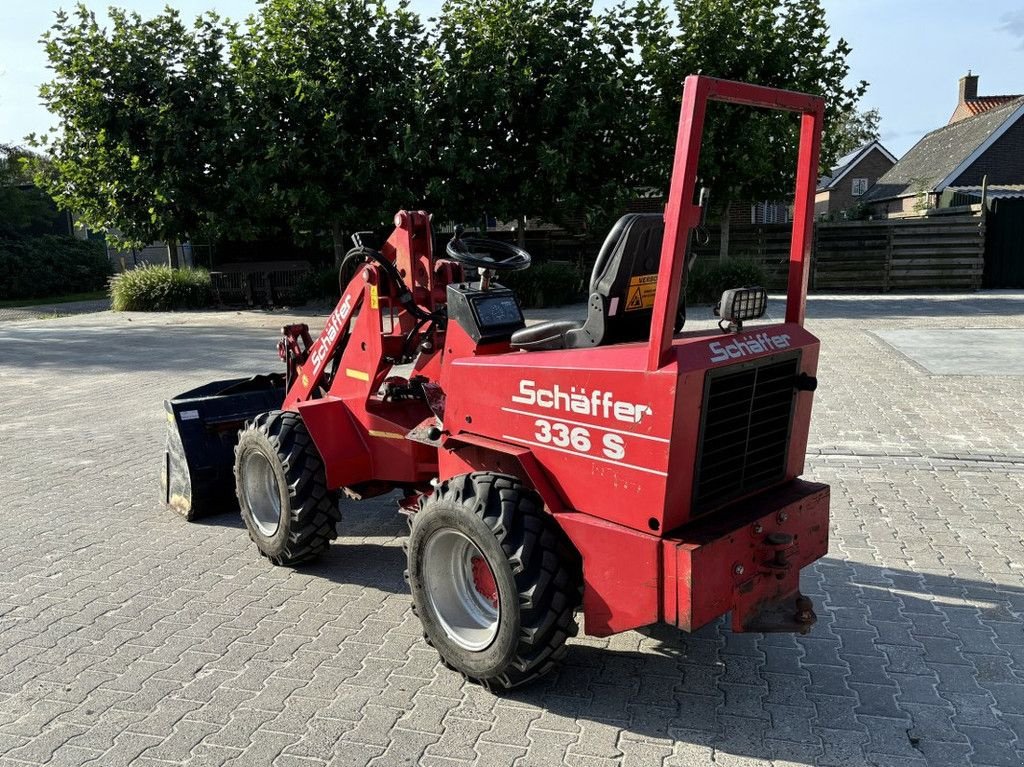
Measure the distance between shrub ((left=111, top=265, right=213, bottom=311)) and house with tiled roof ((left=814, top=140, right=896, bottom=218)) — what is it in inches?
1672

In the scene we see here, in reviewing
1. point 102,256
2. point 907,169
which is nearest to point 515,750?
point 102,256

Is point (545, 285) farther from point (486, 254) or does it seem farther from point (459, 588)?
point (459, 588)

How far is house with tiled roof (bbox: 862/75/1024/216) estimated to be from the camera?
32.2 metres

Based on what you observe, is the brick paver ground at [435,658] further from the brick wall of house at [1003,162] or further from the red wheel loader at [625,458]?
the brick wall of house at [1003,162]

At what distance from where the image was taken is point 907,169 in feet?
128

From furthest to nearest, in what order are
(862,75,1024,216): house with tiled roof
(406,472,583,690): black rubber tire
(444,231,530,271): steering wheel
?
1. (862,75,1024,216): house with tiled roof
2. (444,231,530,271): steering wheel
3. (406,472,583,690): black rubber tire

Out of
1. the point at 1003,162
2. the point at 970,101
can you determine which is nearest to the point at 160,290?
the point at 1003,162

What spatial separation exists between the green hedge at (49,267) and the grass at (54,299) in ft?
1.67

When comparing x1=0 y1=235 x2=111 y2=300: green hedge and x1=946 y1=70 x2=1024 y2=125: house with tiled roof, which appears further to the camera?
x1=946 y1=70 x2=1024 y2=125: house with tiled roof

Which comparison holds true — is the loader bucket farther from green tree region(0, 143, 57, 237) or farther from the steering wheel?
green tree region(0, 143, 57, 237)

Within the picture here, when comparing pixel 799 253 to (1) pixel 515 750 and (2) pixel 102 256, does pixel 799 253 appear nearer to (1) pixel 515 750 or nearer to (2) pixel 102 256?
(1) pixel 515 750

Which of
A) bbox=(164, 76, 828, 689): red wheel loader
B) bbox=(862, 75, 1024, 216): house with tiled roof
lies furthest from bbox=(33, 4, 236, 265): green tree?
bbox=(862, 75, 1024, 216): house with tiled roof

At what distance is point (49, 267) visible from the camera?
30.6 m

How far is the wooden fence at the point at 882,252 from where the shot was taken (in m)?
20.5
